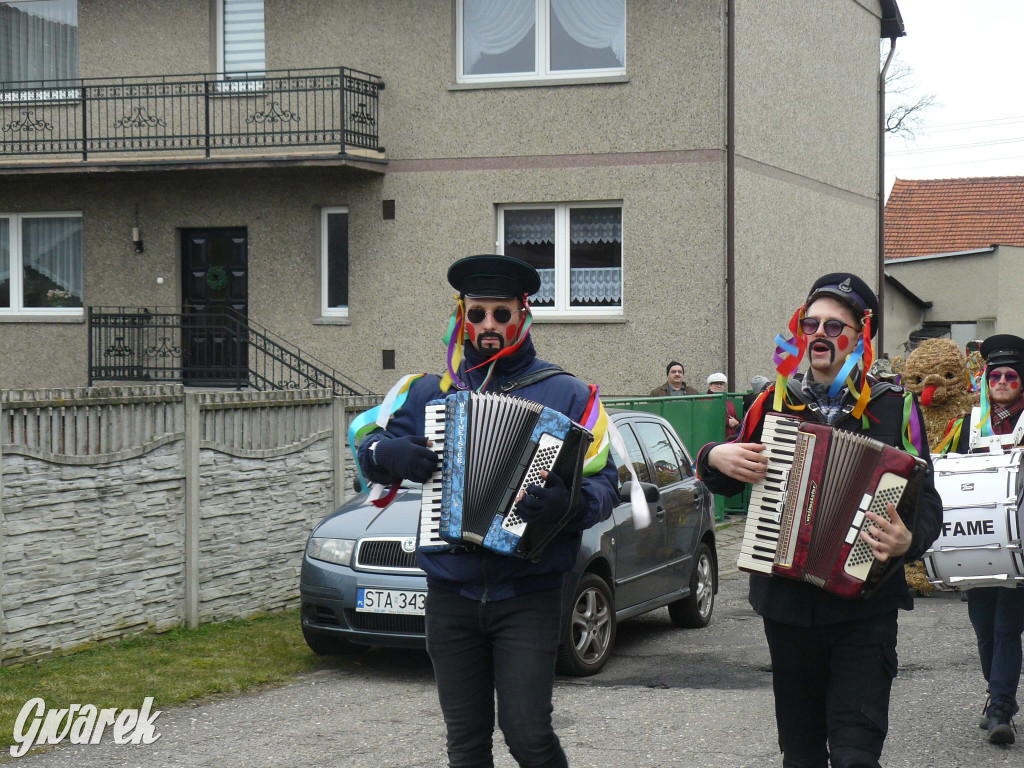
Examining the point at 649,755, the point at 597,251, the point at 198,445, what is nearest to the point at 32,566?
the point at 198,445

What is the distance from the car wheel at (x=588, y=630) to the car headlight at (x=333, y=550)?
1431 mm

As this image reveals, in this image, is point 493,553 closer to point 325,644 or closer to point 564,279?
point 325,644

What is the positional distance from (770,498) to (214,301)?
1684 cm

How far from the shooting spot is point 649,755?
637 centimetres

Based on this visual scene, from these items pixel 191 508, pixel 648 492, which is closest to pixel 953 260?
pixel 648 492

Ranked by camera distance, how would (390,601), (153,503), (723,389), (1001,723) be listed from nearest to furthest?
1. (1001,723)
2. (390,601)
3. (153,503)
4. (723,389)

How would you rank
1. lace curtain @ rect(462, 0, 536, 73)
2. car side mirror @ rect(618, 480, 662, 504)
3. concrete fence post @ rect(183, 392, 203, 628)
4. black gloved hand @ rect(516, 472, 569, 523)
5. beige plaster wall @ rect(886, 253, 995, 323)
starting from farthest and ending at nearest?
beige plaster wall @ rect(886, 253, 995, 323) < lace curtain @ rect(462, 0, 536, 73) < concrete fence post @ rect(183, 392, 203, 628) < car side mirror @ rect(618, 480, 662, 504) < black gloved hand @ rect(516, 472, 569, 523)

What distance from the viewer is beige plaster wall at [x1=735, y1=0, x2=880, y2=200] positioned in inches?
747

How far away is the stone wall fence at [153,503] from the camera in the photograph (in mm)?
8023

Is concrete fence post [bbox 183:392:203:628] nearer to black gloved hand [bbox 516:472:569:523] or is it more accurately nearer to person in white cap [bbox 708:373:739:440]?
black gloved hand [bbox 516:472:569:523]

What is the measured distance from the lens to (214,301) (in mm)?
20094

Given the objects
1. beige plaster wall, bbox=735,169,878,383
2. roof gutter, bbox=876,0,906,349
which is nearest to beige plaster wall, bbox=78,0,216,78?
beige plaster wall, bbox=735,169,878,383

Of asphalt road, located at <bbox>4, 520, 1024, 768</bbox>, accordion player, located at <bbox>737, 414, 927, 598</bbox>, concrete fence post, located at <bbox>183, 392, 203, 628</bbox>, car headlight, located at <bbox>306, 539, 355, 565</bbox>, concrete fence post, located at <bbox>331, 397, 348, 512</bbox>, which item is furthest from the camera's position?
concrete fence post, located at <bbox>331, 397, 348, 512</bbox>

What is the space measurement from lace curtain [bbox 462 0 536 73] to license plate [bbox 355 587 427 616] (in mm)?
12073
